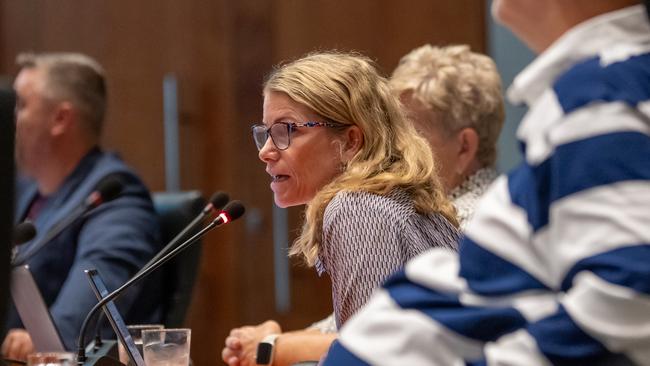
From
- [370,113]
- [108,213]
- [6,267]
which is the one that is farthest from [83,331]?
[108,213]

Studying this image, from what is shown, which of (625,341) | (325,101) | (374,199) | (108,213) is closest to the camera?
(625,341)

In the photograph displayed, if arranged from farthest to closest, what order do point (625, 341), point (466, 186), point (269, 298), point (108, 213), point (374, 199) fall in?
point (269, 298)
point (108, 213)
point (466, 186)
point (374, 199)
point (625, 341)

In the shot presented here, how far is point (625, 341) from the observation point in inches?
35.3

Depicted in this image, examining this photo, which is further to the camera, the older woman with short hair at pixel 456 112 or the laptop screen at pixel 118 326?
the older woman with short hair at pixel 456 112

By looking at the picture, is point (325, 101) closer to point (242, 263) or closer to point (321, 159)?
point (321, 159)

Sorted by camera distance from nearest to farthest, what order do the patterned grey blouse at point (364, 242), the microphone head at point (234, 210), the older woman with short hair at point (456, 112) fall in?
the patterned grey blouse at point (364, 242), the microphone head at point (234, 210), the older woman with short hair at point (456, 112)

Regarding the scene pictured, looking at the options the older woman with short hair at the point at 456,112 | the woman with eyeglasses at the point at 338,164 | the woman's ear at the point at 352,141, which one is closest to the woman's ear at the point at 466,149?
the older woman with short hair at the point at 456,112

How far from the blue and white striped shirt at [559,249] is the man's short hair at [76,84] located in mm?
2684

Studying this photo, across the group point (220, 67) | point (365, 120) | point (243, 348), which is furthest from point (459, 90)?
point (220, 67)

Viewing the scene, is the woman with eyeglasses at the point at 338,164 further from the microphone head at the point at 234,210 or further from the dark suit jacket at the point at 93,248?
the dark suit jacket at the point at 93,248

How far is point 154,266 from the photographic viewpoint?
1.89 meters

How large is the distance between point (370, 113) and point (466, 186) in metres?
0.74

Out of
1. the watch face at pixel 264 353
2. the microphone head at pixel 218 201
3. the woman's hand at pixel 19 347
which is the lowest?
the woman's hand at pixel 19 347

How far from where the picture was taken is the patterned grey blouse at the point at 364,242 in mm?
1737
